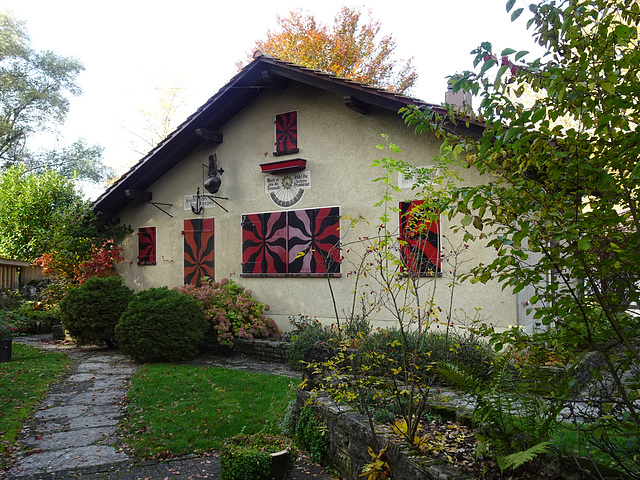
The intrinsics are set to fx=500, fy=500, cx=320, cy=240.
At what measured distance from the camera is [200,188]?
39.5 feet

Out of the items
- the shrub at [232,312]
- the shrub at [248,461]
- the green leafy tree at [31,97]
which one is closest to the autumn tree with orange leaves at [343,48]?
the green leafy tree at [31,97]

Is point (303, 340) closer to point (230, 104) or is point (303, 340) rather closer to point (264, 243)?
point (264, 243)

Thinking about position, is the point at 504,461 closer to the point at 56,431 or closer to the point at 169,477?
the point at 169,477

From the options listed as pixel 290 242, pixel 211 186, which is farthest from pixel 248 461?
pixel 211 186

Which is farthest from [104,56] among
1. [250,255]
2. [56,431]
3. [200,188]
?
[56,431]

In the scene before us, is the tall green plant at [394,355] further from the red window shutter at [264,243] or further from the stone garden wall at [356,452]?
the red window shutter at [264,243]

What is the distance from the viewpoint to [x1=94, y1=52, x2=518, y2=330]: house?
9008 mm

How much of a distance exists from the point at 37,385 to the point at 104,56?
26105 mm

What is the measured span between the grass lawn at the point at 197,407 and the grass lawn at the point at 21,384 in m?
1.18

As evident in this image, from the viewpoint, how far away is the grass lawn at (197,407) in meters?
5.18

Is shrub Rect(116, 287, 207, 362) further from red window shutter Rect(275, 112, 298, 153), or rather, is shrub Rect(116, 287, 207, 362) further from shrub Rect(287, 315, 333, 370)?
red window shutter Rect(275, 112, 298, 153)

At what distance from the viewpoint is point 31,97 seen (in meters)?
25.8

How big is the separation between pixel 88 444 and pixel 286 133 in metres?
7.29

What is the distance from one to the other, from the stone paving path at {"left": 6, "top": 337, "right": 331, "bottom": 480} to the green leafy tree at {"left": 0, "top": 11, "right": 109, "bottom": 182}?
22.4 meters
